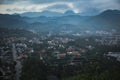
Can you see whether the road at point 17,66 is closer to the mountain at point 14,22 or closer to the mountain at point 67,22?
the mountain at point 67,22

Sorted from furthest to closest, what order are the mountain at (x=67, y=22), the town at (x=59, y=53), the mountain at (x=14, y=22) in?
the mountain at (x=14, y=22), the mountain at (x=67, y=22), the town at (x=59, y=53)

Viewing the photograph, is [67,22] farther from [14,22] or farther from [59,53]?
[59,53]

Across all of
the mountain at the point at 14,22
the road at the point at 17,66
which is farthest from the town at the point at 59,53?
the mountain at the point at 14,22

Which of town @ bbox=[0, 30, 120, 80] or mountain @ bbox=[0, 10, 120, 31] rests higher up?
mountain @ bbox=[0, 10, 120, 31]

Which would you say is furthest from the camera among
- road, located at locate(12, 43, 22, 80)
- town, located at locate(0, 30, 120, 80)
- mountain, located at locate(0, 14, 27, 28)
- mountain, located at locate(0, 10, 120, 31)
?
mountain, located at locate(0, 14, 27, 28)

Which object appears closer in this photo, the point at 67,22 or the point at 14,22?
the point at 14,22

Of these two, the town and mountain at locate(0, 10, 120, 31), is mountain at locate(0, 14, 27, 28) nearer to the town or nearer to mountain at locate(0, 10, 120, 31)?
mountain at locate(0, 10, 120, 31)

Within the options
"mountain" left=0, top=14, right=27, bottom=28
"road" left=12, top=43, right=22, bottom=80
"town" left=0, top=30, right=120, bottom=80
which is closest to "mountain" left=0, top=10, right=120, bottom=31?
"mountain" left=0, top=14, right=27, bottom=28

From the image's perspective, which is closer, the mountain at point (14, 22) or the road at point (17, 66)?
the road at point (17, 66)

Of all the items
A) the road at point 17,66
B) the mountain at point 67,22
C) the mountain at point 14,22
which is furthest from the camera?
the mountain at point 14,22

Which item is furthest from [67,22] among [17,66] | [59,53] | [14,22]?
[17,66]

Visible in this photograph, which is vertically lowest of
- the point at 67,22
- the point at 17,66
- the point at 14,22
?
the point at 17,66
